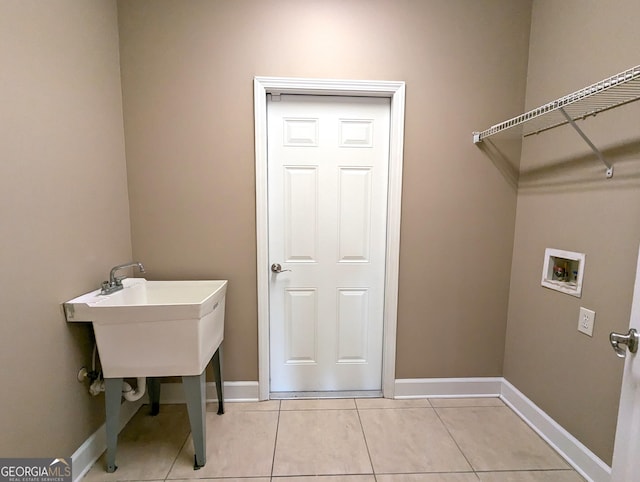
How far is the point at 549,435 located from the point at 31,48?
3.14 metres

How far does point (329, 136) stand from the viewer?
1794 millimetres

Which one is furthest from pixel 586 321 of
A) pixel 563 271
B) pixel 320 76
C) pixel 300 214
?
pixel 320 76

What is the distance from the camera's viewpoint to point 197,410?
4.44 feet

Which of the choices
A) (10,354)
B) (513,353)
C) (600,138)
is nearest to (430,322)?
(513,353)

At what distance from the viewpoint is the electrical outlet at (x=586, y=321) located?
1.34 m

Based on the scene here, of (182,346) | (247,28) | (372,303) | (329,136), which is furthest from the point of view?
(372,303)

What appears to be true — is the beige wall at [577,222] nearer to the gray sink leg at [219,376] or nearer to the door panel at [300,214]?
the door panel at [300,214]

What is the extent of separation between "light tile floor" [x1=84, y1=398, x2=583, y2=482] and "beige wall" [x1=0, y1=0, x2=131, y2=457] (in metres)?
0.39

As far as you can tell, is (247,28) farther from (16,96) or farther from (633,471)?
(633,471)

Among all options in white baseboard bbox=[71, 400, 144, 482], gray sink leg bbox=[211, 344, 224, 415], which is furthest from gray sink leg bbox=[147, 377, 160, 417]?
gray sink leg bbox=[211, 344, 224, 415]

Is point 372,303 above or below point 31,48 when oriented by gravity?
below

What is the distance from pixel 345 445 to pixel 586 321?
141cm

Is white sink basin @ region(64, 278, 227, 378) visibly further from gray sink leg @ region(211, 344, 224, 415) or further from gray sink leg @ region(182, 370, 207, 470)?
gray sink leg @ region(211, 344, 224, 415)

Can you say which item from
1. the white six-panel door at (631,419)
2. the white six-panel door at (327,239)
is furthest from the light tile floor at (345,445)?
the white six-panel door at (631,419)
